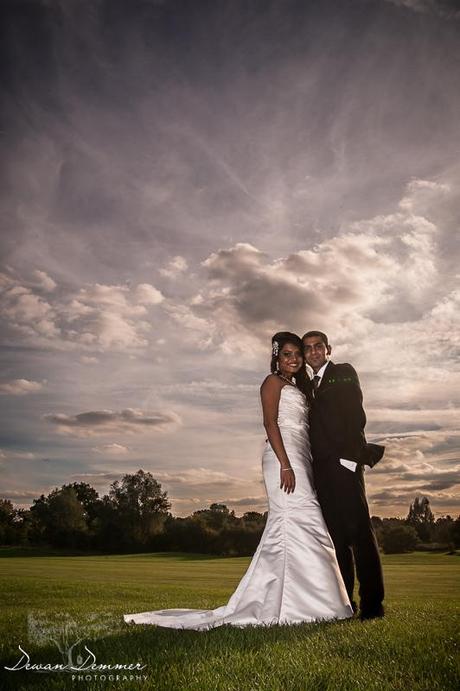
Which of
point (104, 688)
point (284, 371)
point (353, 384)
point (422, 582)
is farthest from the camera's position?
point (422, 582)

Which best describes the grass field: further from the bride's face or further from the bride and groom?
the bride's face

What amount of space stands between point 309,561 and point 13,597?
9.61 meters

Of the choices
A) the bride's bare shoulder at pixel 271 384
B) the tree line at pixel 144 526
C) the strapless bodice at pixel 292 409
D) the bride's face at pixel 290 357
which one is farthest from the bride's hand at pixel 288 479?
the tree line at pixel 144 526

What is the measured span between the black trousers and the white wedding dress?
0.57ft

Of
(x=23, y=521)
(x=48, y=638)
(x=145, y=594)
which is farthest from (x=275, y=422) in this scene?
(x=23, y=521)

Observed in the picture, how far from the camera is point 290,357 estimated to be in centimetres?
743

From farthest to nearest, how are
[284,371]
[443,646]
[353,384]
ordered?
[284,371], [353,384], [443,646]

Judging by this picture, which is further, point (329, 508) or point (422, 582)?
point (422, 582)

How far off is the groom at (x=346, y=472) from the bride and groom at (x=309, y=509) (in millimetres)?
12

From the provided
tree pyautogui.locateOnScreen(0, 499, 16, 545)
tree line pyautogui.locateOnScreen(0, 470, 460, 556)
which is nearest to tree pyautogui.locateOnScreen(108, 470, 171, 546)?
tree line pyautogui.locateOnScreen(0, 470, 460, 556)

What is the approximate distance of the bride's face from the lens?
7.44 m

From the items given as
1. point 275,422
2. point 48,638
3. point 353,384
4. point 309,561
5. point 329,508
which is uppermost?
point 353,384

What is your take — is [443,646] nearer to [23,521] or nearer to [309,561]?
[309,561]

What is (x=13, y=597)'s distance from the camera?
12.8 m
